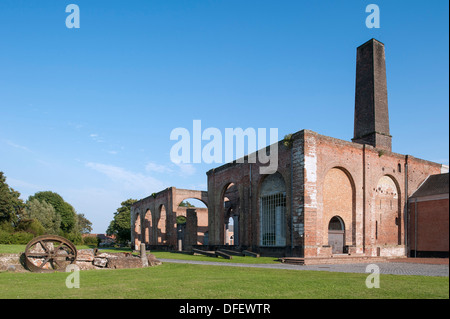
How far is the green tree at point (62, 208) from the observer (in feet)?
213

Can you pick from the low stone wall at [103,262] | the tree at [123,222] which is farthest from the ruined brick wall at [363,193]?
the tree at [123,222]

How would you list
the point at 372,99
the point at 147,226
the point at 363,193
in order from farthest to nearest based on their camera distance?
1. the point at 147,226
2. the point at 372,99
3. the point at 363,193

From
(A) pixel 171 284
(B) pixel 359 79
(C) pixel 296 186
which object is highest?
(B) pixel 359 79

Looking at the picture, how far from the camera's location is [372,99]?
28.4 metres

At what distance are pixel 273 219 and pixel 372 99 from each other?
1238cm

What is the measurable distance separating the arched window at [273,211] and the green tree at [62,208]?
158 ft

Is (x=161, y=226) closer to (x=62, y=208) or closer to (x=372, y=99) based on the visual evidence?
(x=372, y=99)

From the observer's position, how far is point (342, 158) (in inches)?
942

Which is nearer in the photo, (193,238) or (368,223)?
(368,223)

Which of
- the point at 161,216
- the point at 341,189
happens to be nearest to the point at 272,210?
the point at 341,189

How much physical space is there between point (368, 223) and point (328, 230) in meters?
3.15

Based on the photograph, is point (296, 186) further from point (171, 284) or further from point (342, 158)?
point (171, 284)
